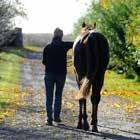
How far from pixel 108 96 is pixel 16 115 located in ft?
26.8

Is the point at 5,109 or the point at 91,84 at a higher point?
the point at 91,84

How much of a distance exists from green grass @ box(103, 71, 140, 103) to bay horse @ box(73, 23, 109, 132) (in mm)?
8577

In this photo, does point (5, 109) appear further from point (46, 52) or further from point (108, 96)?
point (108, 96)

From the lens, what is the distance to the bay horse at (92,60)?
50.3 feet

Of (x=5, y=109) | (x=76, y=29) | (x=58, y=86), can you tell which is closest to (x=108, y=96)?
(x=5, y=109)

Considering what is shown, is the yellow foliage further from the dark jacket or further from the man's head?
the man's head

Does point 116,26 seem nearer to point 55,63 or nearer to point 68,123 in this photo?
point 55,63

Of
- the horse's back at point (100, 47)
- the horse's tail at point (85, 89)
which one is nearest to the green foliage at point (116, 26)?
the horse's back at point (100, 47)

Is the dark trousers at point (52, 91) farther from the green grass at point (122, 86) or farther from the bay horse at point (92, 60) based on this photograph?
the green grass at point (122, 86)

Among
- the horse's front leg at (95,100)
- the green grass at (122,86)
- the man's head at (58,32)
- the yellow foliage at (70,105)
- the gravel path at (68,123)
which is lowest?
the green grass at (122,86)

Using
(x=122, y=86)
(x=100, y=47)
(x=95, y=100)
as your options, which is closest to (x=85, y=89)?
(x=95, y=100)

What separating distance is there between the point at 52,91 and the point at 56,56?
0.88 m

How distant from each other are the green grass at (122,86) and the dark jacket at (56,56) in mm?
7829

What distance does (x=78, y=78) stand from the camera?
51.8 ft
